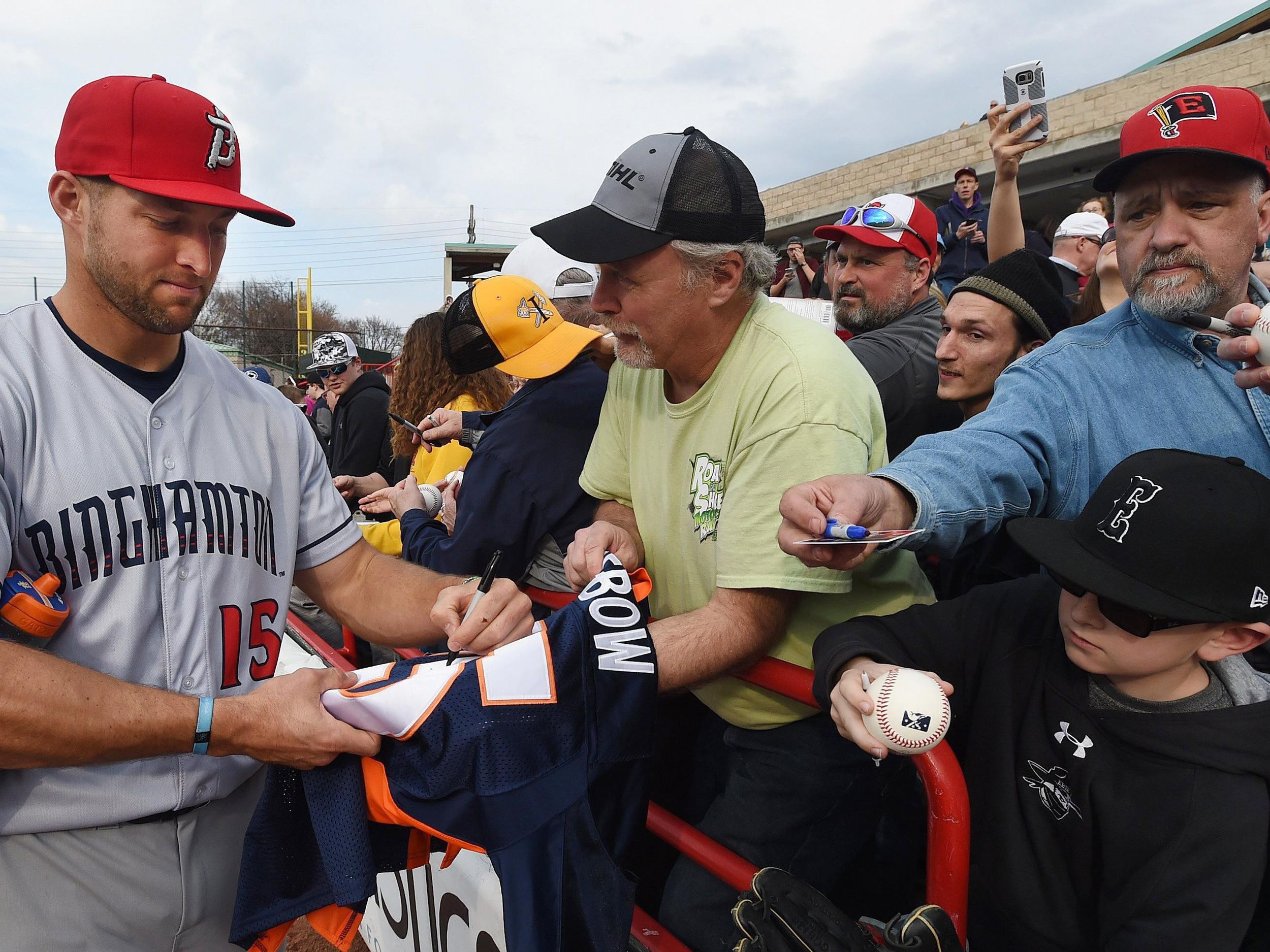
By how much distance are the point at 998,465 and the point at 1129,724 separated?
61 centimetres

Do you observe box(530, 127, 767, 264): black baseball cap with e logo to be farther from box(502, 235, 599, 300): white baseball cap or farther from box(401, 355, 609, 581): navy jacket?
box(502, 235, 599, 300): white baseball cap

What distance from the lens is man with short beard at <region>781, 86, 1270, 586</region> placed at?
5.88ft

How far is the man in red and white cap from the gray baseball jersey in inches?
86.3

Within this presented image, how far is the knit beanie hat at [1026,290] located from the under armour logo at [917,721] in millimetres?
2084

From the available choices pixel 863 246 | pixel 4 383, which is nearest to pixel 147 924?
pixel 4 383

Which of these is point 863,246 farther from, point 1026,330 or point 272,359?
point 272,359

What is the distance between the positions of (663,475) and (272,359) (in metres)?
33.4

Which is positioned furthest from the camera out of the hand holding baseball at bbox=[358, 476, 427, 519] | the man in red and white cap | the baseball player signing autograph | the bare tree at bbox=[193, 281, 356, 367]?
the bare tree at bbox=[193, 281, 356, 367]

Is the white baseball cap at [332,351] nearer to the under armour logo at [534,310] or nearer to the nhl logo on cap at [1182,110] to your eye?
the under armour logo at [534,310]

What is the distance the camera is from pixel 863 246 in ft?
12.3

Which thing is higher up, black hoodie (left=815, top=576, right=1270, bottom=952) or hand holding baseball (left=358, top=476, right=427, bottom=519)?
hand holding baseball (left=358, top=476, right=427, bottom=519)

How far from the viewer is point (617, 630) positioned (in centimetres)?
168

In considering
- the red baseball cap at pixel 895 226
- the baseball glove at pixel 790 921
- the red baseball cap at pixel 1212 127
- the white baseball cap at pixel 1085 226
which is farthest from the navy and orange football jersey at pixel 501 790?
the white baseball cap at pixel 1085 226

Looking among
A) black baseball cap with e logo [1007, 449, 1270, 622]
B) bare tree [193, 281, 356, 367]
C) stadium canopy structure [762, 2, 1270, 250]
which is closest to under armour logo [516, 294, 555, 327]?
black baseball cap with e logo [1007, 449, 1270, 622]
